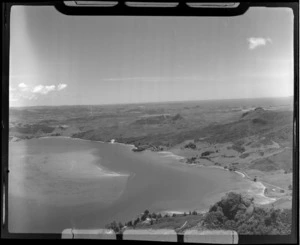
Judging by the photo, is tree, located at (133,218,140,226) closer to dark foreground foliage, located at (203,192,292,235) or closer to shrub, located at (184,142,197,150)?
dark foreground foliage, located at (203,192,292,235)

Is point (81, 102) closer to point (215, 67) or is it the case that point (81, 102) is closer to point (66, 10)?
point (66, 10)

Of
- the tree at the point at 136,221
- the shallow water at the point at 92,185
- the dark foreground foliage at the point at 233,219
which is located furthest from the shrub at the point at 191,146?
the tree at the point at 136,221

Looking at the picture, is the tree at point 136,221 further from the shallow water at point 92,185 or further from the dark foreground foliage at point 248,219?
the dark foreground foliage at point 248,219

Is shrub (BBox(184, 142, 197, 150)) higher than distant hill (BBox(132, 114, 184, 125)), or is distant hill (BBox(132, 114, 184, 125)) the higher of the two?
distant hill (BBox(132, 114, 184, 125))

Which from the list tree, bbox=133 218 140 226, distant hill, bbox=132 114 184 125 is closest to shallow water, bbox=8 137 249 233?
tree, bbox=133 218 140 226

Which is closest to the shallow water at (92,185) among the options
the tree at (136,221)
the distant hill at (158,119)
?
the tree at (136,221)

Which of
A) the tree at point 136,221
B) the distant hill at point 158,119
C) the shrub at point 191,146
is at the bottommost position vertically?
the tree at point 136,221

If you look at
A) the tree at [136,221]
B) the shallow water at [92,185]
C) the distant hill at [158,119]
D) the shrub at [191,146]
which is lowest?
the tree at [136,221]

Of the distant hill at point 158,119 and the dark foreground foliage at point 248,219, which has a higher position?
the distant hill at point 158,119

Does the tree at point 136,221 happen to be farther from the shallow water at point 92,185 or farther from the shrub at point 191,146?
the shrub at point 191,146

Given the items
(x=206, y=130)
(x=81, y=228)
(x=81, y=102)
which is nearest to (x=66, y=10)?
(x=81, y=102)
